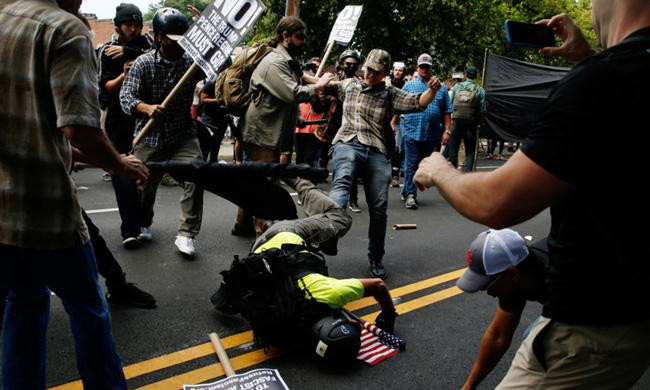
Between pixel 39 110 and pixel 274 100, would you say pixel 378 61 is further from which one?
pixel 39 110

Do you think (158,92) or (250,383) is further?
(158,92)

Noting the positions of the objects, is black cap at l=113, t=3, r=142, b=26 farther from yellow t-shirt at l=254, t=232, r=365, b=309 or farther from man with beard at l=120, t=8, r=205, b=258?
yellow t-shirt at l=254, t=232, r=365, b=309

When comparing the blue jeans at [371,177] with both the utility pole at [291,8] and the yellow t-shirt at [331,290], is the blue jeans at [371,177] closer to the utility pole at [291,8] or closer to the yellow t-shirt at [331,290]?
the yellow t-shirt at [331,290]

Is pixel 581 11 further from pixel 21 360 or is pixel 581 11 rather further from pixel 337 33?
pixel 21 360

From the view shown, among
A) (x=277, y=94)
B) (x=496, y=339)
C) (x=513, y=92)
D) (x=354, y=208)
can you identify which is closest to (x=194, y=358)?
(x=496, y=339)

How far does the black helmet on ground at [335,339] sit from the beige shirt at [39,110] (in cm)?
147

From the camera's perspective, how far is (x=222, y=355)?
2.92m

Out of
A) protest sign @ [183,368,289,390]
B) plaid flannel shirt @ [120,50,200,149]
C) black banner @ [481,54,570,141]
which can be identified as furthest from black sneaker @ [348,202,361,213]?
black banner @ [481,54,570,141]

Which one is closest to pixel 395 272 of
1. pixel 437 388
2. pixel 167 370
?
pixel 437 388

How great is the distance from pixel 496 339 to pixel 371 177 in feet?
7.71

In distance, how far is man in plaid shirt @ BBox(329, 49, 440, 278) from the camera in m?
4.45

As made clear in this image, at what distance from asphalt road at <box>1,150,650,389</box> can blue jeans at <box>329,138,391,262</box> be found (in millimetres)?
386

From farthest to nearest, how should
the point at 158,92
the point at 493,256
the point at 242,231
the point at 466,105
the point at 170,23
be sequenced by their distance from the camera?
1. the point at 466,105
2. the point at 242,231
3. the point at 158,92
4. the point at 170,23
5. the point at 493,256

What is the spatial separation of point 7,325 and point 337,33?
472 cm
